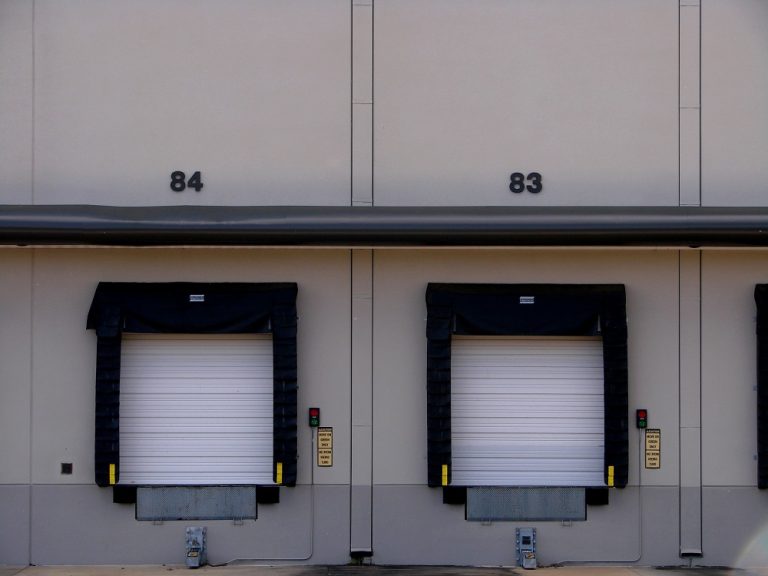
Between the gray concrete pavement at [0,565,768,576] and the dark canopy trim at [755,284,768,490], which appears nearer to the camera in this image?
the gray concrete pavement at [0,565,768,576]

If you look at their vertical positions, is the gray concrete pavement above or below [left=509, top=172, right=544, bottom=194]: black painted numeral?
below

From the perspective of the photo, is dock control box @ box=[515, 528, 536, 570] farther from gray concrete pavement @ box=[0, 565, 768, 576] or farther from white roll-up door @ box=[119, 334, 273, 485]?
white roll-up door @ box=[119, 334, 273, 485]

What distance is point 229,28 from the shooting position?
10891 millimetres

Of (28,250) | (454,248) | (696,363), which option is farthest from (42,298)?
(696,363)

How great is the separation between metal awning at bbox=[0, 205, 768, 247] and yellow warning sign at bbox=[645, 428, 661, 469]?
223 cm

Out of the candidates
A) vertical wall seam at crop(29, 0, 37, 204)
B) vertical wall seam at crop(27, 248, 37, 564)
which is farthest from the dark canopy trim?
vertical wall seam at crop(29, 0, 37, 204)

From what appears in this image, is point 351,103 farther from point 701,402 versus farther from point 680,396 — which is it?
point 701,402

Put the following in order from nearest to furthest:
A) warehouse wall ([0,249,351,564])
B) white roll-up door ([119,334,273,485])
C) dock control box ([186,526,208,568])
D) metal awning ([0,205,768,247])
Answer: metal awning ([0,205,768,247]), dock control box ([186,526,208,568]), warehouse wall ([0,249,351,564]), white roll-up door ([119,334,273,485])

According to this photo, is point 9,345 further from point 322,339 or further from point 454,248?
point 454,248

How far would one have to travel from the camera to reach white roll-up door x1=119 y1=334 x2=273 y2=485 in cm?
1080

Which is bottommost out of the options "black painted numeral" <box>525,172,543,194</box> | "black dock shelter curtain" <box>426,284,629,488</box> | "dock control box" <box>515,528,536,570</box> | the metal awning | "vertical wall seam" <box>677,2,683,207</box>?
"dock control box" <box>515,528,536,570</box>

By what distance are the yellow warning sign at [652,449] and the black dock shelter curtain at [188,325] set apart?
4099mm

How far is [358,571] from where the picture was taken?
34.0ft

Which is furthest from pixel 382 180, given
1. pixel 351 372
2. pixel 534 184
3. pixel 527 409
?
pixel 527 409
